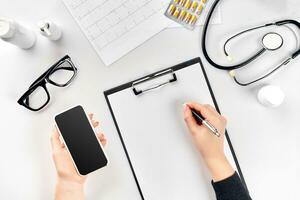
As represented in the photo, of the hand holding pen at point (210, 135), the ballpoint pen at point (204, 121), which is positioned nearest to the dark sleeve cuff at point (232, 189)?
the hand holding pen at point (210, 135)

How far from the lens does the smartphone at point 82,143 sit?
0.81 metres

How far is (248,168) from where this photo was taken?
0.87 meters

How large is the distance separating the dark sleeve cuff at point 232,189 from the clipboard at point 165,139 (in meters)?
0.06

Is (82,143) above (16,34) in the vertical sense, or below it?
below

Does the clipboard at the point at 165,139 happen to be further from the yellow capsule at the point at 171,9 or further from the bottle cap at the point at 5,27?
the bottle cap at the point at 5,27

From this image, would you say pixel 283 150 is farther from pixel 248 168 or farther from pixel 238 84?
pixel 238 84

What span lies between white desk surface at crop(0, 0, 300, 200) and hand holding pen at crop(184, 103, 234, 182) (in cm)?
7

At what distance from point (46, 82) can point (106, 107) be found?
171 mm

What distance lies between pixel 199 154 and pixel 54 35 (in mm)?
488

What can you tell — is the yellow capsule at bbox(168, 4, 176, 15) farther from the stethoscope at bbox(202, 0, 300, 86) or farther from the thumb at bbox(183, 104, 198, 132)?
the thumb at bbox(183, 104, 198, 132)

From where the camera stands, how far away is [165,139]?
869 mm

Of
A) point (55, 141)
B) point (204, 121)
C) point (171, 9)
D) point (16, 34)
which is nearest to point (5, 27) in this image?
point (16, 34)

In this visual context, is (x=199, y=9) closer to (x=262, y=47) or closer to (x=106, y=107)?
(x=262, y=47)

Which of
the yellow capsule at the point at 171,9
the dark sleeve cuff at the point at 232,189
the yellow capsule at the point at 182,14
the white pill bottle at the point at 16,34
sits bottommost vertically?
the dark sleeve cuff at the point at 232,189
